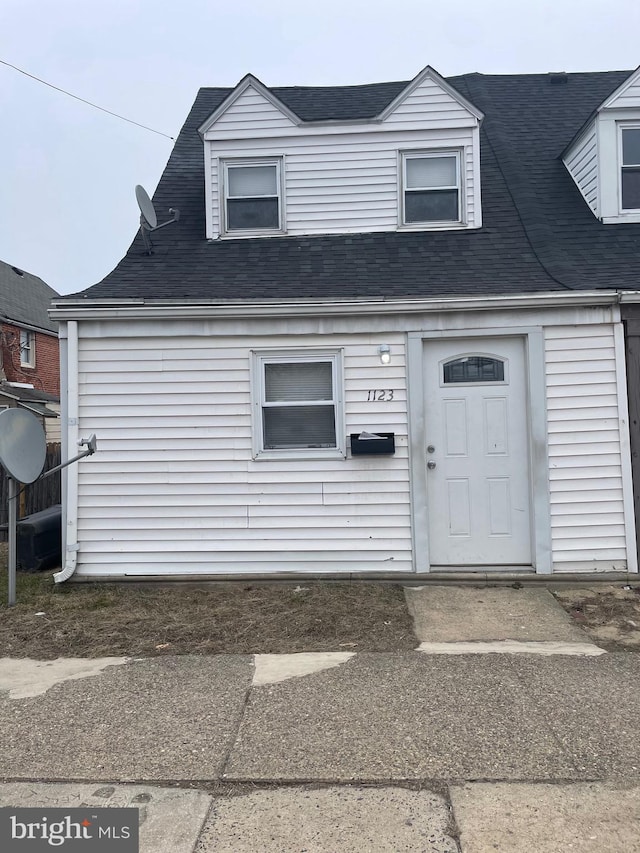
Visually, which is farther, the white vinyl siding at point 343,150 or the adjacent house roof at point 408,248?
the white vinyl siding at point 343,150

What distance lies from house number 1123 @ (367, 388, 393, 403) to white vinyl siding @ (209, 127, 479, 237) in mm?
2385

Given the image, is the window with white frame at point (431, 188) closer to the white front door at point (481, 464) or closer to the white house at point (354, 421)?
the white house at point (354, 421)

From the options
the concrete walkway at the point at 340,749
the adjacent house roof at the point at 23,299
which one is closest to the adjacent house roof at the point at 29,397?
the adjacent house roof at the point at 23,299

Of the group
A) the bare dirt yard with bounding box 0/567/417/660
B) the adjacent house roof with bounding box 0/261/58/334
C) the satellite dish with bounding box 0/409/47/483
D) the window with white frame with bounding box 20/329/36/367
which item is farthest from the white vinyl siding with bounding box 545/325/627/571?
the window with white frame with bounding box 20/329/36/367

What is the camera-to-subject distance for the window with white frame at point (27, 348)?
70.8ft

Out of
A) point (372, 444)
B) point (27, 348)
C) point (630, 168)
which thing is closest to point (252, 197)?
point (372, 444)

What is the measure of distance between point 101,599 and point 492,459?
4.14 meters

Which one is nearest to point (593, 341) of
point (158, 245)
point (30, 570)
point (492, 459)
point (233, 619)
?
point (492, 459)

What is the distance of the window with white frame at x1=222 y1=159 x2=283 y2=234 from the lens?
7.62 m

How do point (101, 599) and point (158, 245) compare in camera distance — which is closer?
point (101, 599)

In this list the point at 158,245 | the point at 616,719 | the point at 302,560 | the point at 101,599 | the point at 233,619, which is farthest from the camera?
the point at 158,245

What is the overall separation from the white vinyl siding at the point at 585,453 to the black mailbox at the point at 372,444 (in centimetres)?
162

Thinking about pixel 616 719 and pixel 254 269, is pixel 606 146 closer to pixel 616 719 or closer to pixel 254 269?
pixel 254 269

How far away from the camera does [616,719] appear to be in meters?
3.37
